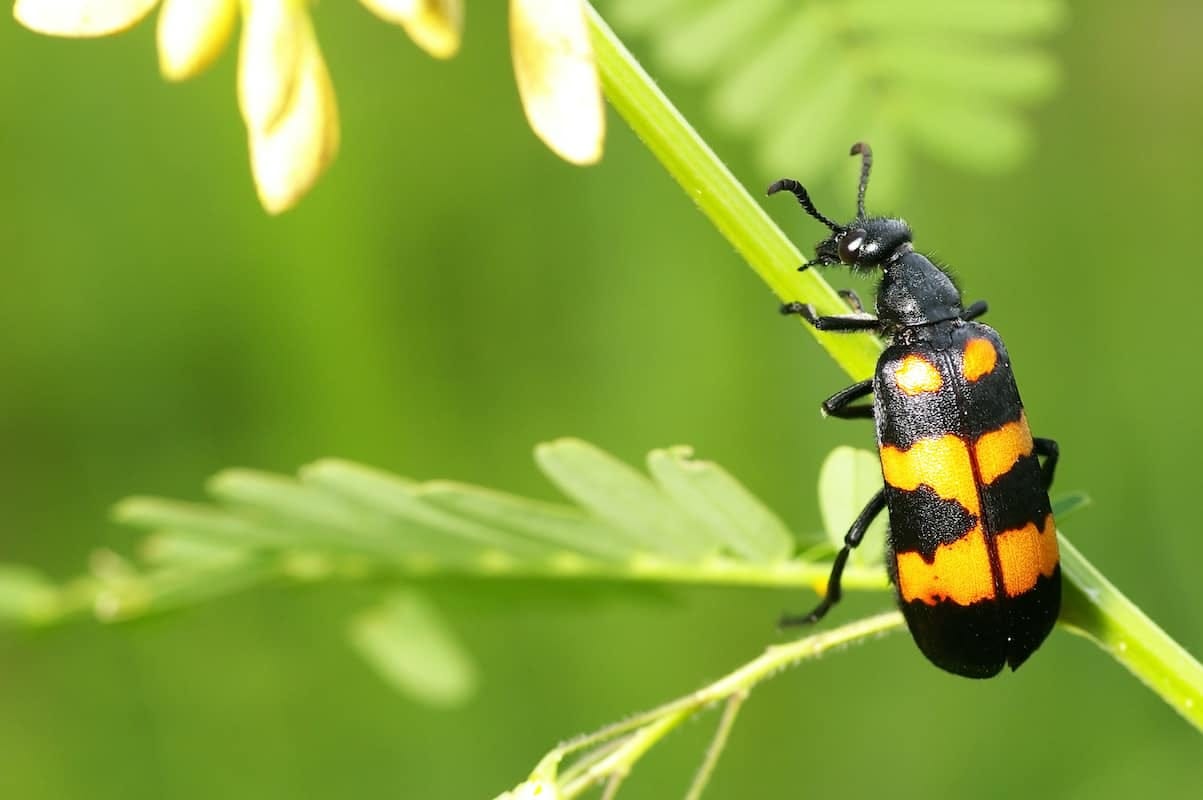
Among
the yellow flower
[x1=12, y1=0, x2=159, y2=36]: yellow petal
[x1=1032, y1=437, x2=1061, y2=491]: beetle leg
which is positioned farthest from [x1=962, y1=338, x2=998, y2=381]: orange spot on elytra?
[x1=12, y1=0, x2=159, y2=36]: yellow petal

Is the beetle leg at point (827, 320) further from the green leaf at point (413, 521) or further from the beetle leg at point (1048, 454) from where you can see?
the beetle leg at point (1048, 454)

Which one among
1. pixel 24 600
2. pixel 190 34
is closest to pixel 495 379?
pixel 24 600

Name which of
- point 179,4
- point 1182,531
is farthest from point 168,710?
point 179,4

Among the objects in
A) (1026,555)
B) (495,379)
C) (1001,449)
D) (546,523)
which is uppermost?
(495,379)

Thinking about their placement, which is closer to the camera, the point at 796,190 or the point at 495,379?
the point at 796,190

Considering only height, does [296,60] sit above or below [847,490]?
above

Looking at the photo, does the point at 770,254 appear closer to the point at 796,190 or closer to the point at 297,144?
the point at 297,144

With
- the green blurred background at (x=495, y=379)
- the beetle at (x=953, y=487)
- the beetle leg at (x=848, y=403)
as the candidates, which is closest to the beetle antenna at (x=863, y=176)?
the beetle at (x=953, y=487)
